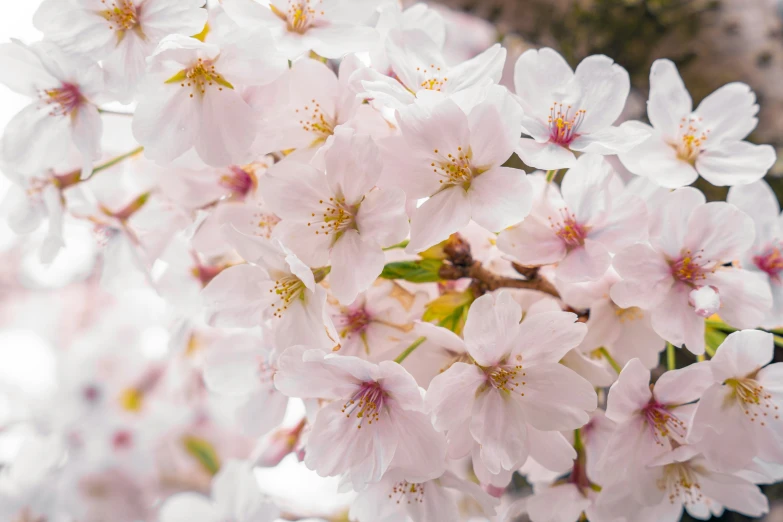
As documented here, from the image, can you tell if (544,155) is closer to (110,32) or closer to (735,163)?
(735,163)

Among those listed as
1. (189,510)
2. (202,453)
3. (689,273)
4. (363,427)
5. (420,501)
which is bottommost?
(202,453)

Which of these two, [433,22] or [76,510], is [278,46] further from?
[76,510]

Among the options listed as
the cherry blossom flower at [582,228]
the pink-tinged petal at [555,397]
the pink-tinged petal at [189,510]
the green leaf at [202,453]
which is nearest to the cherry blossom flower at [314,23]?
the cherry blossom flower at [582,228]

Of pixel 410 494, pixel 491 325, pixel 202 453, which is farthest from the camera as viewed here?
pixel 202 453

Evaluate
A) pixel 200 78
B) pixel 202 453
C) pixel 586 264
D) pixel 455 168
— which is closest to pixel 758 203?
pixel 586 264

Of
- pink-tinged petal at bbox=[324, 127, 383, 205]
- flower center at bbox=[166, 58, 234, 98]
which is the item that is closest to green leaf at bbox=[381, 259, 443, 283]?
pink-tinged petal at bbox=[324, 127, 383, 205]

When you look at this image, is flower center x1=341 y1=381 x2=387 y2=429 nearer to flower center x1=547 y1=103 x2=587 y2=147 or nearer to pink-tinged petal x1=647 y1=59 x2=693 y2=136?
flower center x1=547 y1=103 x2=587 y2=147

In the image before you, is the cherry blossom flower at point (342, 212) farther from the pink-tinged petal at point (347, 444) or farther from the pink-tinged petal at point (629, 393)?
the pink-tinged petal at point (629, 393)

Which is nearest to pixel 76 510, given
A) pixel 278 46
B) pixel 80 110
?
pixel 80 110
